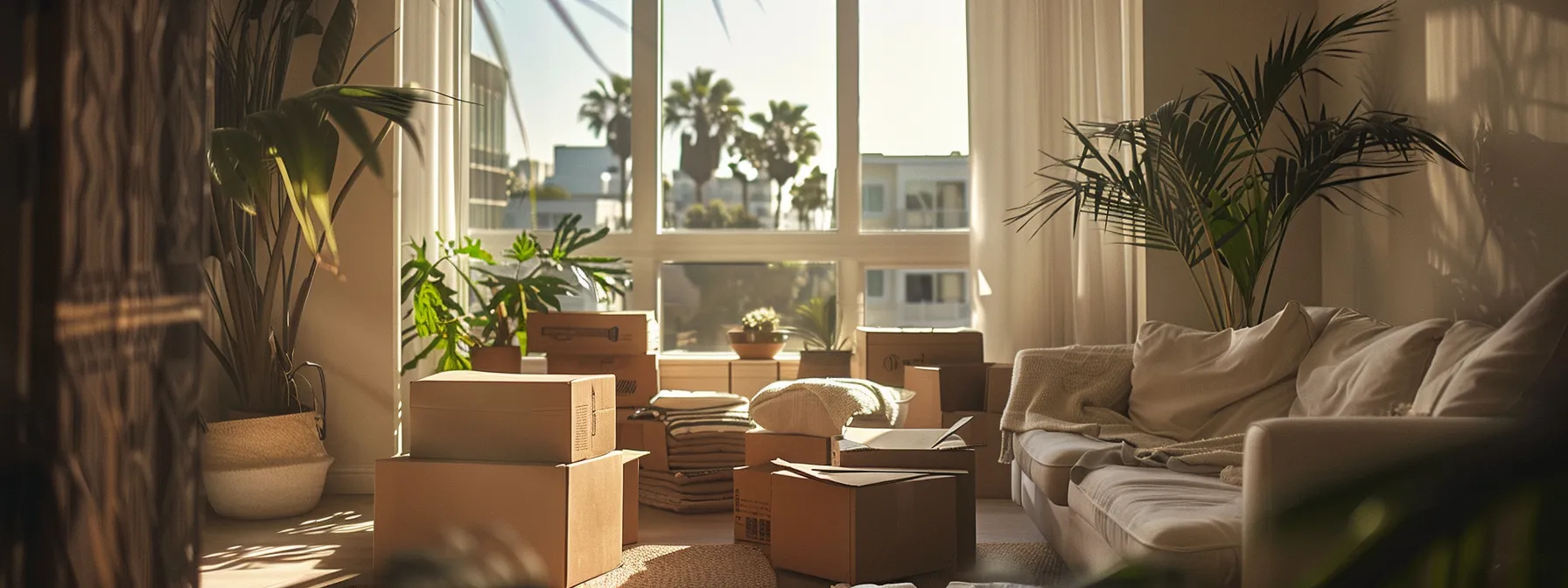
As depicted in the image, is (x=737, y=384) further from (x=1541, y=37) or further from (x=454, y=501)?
(x=1541, y=37)

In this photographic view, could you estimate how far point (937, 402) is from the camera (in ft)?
13.9

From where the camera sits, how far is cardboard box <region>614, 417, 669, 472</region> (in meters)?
4.09

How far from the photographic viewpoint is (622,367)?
451 cm

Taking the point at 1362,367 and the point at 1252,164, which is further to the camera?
the point at 1252,164

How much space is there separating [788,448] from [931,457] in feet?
2.12

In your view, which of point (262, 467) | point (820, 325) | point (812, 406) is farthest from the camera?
point (820, 325)

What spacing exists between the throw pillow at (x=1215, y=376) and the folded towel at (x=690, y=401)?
1.51 m

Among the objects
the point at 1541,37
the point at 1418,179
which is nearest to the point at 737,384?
the point at 1418,179

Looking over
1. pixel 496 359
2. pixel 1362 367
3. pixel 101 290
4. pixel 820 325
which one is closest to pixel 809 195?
pixel 820 325

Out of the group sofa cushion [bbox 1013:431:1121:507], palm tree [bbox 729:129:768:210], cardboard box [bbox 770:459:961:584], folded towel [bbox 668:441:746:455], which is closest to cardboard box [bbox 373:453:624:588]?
cardboard box [bbox 770:459:961:584]

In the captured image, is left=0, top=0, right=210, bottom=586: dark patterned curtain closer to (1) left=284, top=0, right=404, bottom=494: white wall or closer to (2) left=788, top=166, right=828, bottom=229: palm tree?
(1) left=284, top=0, right=404, bottom=494: white wall

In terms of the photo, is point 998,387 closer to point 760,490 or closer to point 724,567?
point 760,490

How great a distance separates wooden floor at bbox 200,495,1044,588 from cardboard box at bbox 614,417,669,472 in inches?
6.9

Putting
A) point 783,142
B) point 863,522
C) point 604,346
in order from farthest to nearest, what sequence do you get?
point 783,142
point 604,346
point 863,522
